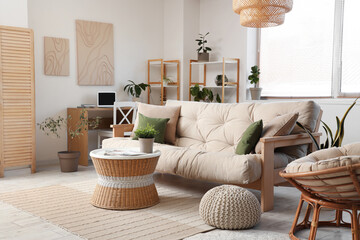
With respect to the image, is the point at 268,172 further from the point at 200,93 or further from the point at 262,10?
the point at 200,93

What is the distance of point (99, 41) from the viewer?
5.89 meters

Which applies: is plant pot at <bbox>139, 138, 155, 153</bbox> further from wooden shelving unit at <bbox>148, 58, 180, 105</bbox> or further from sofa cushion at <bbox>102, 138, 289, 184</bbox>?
wooden shelving unit at <bbox>148, 58, 180, 105</bbox>

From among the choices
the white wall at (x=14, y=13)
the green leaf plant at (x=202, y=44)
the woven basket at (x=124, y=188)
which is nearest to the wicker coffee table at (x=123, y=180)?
the woven basket at (x=124, y=188)

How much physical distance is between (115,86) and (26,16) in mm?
1741

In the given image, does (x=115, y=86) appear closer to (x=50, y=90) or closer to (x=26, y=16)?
(x=50, y=90)

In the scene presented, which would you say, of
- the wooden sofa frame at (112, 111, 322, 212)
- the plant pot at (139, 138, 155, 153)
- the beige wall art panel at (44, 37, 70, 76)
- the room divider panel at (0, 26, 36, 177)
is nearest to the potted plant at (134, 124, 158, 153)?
the plant pot at (139, 138, 155, 153)

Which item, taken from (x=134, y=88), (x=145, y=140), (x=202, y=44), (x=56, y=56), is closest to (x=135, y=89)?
(x=134, y=88)

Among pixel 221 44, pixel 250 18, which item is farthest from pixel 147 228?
pixel 221 44

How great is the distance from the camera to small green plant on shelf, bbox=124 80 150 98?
6039mm

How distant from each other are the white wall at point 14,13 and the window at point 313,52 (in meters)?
3.37

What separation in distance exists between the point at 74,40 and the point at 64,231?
356cm

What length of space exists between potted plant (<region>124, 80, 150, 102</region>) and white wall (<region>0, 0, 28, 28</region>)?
72.4 inches

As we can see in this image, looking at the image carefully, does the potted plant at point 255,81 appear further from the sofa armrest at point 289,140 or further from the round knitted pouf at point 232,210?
the round knitted pouf at point 232,210

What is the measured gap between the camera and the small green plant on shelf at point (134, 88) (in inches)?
238
